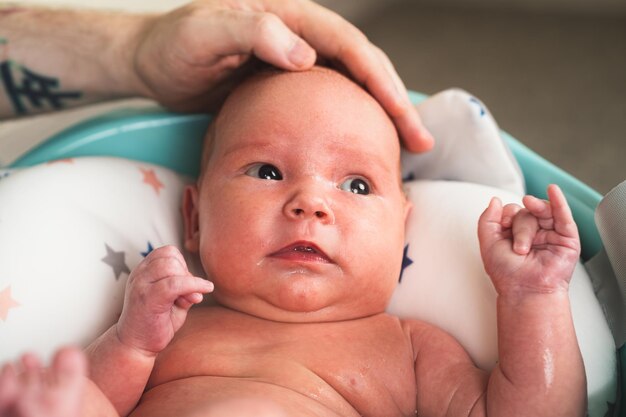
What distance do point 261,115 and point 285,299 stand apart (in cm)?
27

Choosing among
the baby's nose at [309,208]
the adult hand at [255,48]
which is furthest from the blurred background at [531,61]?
the baby's nose at [309,208]

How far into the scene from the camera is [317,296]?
0.97 m

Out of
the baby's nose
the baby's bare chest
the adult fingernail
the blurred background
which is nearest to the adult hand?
the adult fingernail

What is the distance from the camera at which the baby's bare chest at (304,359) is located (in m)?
0.94

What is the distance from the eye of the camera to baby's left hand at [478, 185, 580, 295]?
0.91 m

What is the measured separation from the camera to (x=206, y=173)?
1.11 metres

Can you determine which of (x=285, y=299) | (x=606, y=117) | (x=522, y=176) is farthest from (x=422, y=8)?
(x=285, y=299)

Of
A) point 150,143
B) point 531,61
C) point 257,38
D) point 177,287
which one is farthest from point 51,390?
point 531,61

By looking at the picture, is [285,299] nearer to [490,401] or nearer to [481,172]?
[490,401]

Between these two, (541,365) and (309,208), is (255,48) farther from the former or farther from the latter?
(541,365)

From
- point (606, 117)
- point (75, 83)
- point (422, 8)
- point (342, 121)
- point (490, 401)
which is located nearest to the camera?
point (490, 401)

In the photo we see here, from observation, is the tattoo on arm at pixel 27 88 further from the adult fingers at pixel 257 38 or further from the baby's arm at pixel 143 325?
the baby's arm at pixel 143 325

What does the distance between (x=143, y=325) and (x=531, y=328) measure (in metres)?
0.45

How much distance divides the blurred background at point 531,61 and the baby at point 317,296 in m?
1.13
